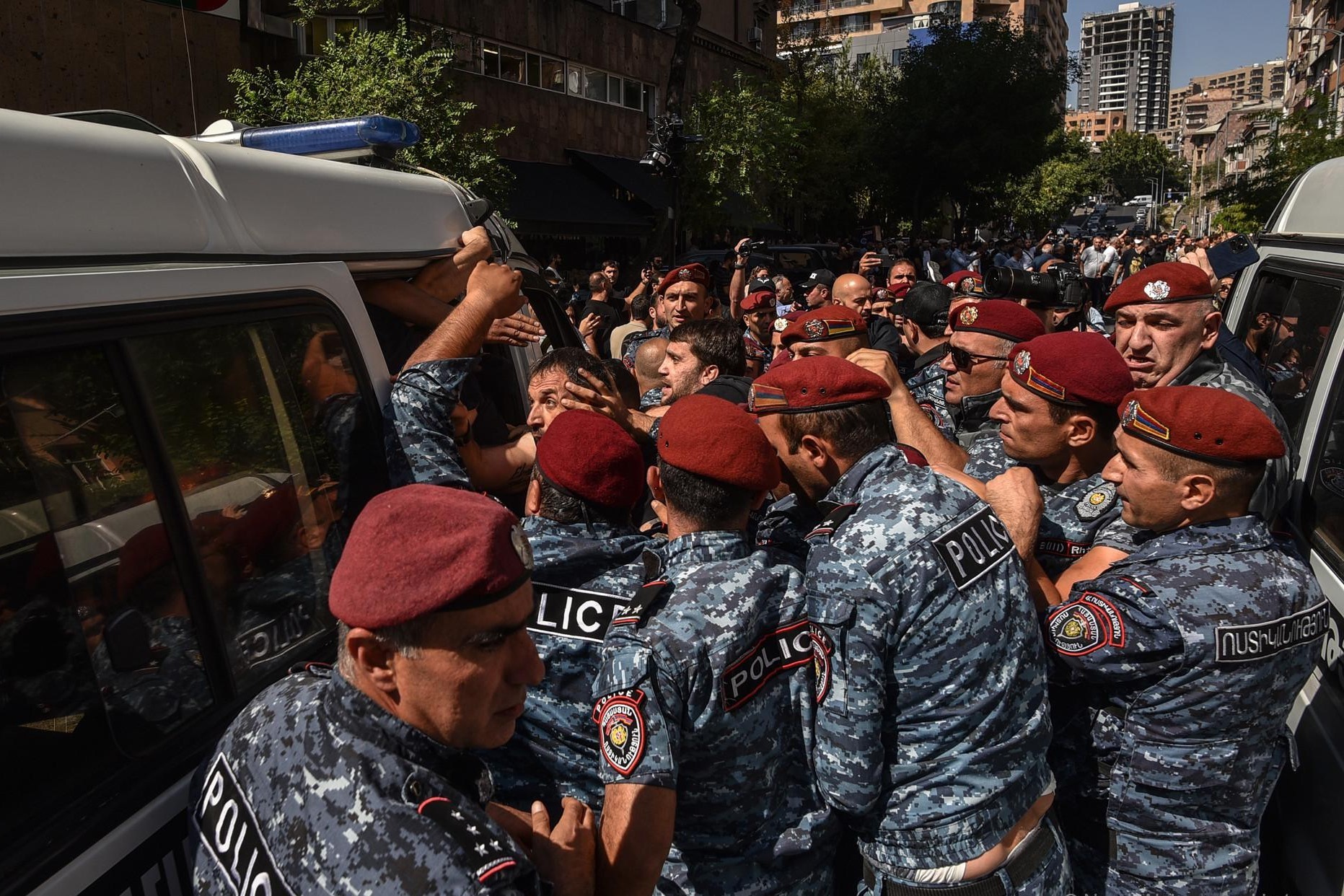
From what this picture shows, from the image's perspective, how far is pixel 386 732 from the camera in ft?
4.46

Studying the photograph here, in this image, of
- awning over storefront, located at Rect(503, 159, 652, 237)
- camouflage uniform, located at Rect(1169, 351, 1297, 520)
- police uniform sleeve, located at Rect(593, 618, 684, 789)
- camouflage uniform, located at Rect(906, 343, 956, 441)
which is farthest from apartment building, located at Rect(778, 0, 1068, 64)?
police uniform sleeve, located at Rect(593, 618, 684, 789)

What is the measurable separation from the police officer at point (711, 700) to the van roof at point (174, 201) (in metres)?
1.07

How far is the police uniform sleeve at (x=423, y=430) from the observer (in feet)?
8.38

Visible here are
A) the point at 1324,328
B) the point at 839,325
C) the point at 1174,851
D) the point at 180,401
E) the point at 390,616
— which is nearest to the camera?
the point at 390,616

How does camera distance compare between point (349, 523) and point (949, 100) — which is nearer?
point (349, 523)

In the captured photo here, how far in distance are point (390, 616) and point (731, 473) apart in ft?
3.07

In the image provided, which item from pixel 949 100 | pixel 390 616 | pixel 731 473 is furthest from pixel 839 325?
pixel 949 100

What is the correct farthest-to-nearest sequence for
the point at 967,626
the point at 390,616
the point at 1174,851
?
1. the point at 1174,851
2. the point at 967,626
3. the point at 390,616

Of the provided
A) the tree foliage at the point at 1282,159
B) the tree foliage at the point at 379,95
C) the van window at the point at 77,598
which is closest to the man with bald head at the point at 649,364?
the van window at the point at 77,598

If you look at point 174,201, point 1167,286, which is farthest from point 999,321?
point 174,201

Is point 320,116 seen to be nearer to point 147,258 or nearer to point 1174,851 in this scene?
point 147,258

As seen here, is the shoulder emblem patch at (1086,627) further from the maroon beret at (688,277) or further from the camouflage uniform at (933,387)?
the maroon beret at (688,277)

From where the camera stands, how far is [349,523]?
94.3 inches

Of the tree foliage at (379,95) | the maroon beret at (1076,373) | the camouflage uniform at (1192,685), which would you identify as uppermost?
the tree foliage at (379,95)
